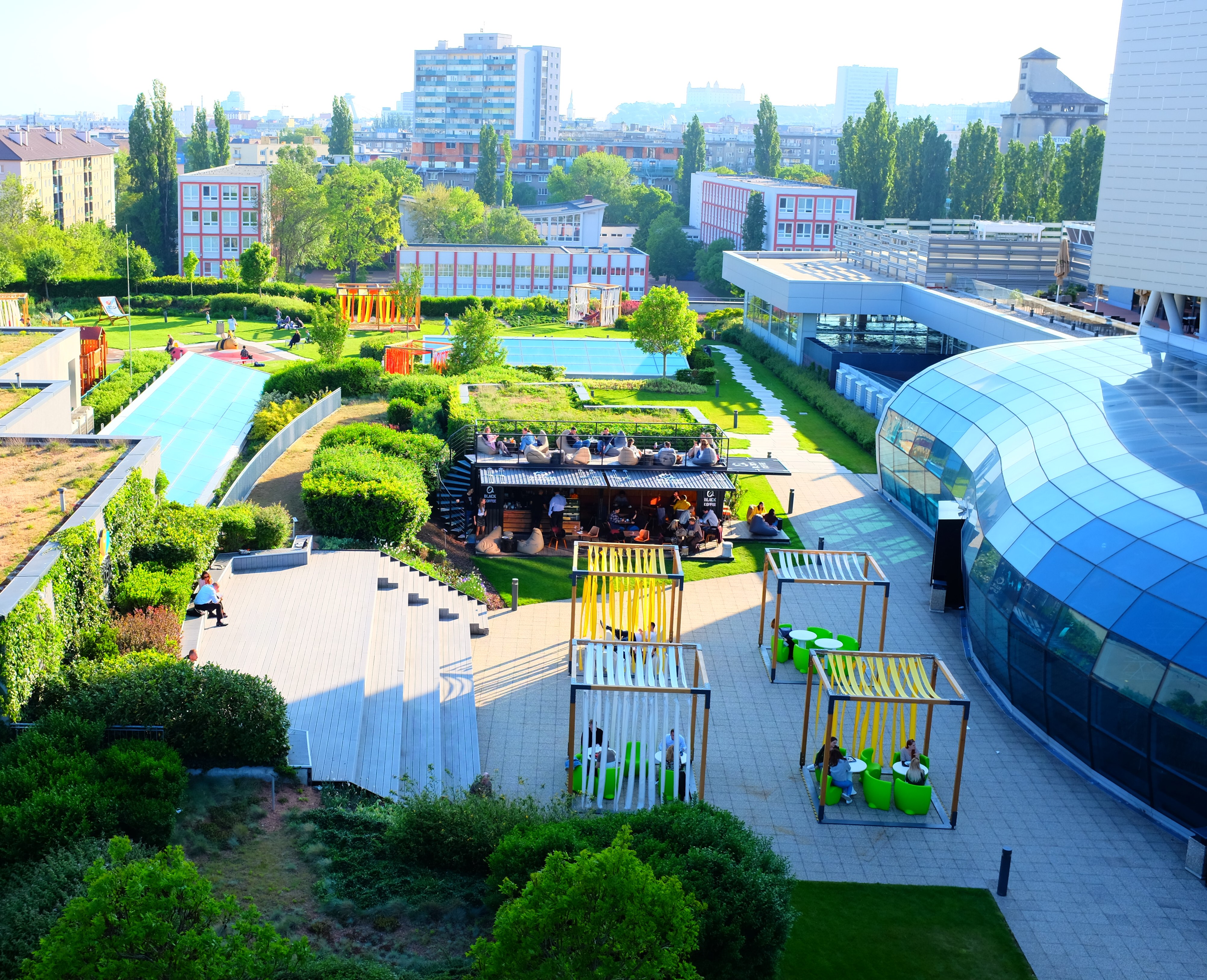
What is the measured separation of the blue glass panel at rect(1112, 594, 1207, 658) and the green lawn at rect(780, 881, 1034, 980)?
14.2 feet

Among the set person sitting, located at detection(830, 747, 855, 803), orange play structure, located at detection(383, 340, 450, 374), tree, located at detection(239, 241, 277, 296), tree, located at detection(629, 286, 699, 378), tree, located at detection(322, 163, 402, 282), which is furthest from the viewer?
tree, located at detection(322, 163, 402, 282)

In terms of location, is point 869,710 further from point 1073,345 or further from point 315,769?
point 1073,345

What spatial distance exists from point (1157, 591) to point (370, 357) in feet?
134

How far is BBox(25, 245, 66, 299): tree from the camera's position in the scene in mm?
63844

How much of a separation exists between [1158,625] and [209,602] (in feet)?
49.4

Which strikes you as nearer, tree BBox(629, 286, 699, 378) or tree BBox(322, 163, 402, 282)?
tree BBox(629, 286, 699, 378)

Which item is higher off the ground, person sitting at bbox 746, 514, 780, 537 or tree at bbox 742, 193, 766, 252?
tree at bbox 742, 193, 766, 252

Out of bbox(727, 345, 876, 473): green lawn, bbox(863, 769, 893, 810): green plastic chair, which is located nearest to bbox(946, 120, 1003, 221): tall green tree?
bbox(727, 345, 876, 473): green lawn

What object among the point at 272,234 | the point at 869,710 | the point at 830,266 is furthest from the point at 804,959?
the point at 272,234

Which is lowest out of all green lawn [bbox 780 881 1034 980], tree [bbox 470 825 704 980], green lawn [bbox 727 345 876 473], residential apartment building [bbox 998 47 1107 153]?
green lawn [bbox 780 881 1034 980]

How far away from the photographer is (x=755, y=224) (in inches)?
3821

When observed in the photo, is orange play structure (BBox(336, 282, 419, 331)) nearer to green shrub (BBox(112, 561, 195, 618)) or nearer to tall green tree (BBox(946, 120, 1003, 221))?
green shrub (BBox(112, 561, 195, 618))

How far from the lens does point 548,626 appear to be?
23922 mm

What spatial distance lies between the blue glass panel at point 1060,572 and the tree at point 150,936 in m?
13.7
